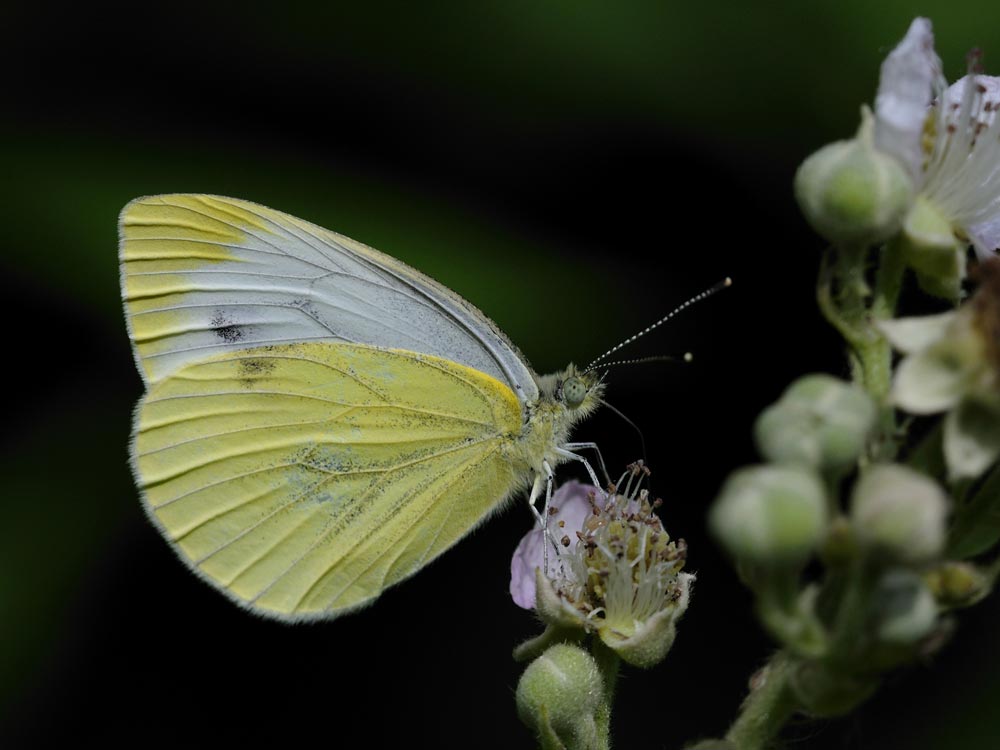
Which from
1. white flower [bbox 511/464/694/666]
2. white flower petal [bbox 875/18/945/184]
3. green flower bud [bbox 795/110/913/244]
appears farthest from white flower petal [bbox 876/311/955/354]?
white flower [bbox 511/464/694/666]

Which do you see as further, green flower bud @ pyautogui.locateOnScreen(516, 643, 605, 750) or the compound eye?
the compound eye

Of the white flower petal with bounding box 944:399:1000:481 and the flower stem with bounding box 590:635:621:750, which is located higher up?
the white flower petal with bounding box 944:399:1000:481

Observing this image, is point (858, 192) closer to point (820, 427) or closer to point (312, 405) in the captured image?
point (820, 427)

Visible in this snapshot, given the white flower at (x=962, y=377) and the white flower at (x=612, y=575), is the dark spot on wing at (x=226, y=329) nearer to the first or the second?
the white flower at (x=612, y=575)

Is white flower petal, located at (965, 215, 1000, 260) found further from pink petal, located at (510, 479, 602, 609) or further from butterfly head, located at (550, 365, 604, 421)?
butterfly head, located at (550, 365, 604, 421)

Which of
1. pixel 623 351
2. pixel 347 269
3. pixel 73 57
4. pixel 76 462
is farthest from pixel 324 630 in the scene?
pixel 73 57

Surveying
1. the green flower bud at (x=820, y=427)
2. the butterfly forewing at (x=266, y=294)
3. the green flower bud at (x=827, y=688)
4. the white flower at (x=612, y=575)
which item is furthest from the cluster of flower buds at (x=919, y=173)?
the butterfly forewing at (x=266, y=294)
